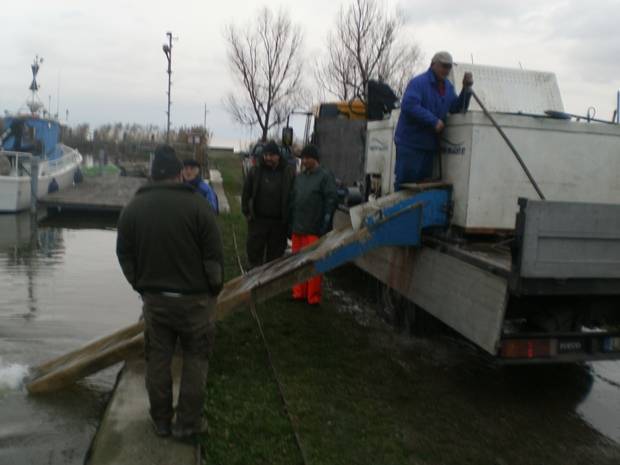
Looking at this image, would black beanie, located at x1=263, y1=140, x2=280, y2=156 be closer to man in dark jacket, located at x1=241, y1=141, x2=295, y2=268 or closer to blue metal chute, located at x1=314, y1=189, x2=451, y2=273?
man in dark jacket, located at x1=241, y1=141, x2=295, y2=268

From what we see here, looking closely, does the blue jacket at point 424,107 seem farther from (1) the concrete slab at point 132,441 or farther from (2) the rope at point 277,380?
(1) the concrete slab at point 132,441

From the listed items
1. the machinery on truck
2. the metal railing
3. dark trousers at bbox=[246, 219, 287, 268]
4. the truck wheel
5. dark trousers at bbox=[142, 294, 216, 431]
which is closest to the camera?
dark trousers at bbox=[142, 294, 216, 431]

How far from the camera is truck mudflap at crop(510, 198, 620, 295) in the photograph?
4.08 meters

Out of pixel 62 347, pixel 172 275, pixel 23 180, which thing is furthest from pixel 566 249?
pixel 23 180

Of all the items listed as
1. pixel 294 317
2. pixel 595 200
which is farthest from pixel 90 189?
pixel 595 200

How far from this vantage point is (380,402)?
4.85 metres

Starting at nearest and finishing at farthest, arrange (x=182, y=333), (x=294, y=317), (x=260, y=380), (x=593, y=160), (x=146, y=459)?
(x=146, y=459) < (x=182, y=333) < (x=260, y=380) < (x=593, y=160) < (x=294, y=317)

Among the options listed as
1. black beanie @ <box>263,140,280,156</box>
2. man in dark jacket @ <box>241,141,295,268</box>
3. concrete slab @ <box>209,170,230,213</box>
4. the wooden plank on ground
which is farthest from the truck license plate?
concrete slab @ <box>209,170,230,213</box>

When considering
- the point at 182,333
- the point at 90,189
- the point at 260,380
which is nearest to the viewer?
the point at 182,333

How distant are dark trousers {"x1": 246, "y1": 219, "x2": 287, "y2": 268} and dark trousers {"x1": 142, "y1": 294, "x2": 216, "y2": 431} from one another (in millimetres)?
3459

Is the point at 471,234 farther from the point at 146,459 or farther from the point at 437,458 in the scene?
the point at 146,459

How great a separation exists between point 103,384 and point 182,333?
1.66 meters

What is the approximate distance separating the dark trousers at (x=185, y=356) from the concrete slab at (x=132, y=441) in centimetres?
15

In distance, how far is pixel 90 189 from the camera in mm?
19922
